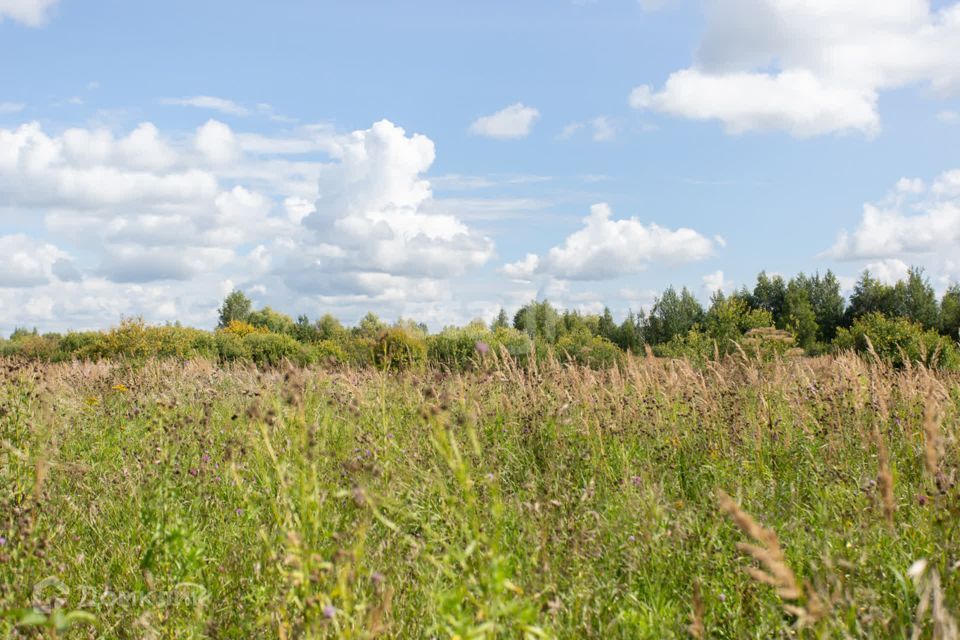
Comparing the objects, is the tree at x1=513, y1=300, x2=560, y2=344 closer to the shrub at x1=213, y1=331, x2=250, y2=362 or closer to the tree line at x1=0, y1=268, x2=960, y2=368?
the tree line at x1=0, y1=268, x2=960, y2=368

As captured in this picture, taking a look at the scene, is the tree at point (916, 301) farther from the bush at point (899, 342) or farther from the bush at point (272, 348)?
the bush at point (272, 348)

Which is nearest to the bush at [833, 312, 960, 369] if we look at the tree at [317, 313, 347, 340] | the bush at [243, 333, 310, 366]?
the bush at [243, 333, 310, 366]

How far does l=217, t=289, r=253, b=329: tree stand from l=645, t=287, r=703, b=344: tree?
4047 centimetres

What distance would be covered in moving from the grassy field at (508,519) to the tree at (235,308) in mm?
61817

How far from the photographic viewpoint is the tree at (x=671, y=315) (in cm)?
3762

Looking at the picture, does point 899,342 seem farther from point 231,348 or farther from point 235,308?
point 235,308

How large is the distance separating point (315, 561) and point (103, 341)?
21.6 meters

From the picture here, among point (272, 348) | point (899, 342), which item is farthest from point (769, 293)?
point (272, 348)

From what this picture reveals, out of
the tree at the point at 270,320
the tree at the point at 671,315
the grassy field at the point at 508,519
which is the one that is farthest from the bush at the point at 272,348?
the tree at the point at 270,320

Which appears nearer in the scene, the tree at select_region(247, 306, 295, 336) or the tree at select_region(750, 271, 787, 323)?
the tree at select_region(750, 271, 787, 323)

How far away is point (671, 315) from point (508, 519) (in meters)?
35.2

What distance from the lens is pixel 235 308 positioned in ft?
219

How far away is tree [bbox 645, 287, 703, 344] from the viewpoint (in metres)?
37.6

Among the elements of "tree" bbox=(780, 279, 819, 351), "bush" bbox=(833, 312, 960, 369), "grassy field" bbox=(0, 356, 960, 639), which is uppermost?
"tree" bbox=(780, 279, 819, 351)
